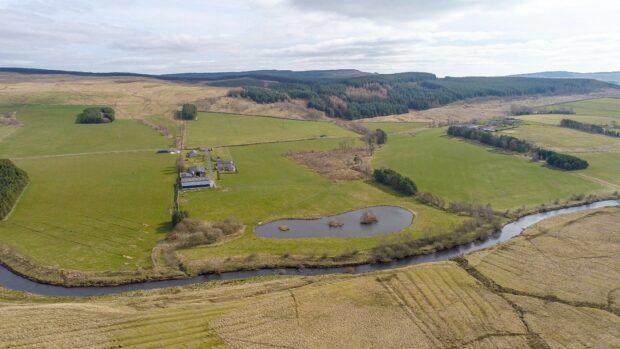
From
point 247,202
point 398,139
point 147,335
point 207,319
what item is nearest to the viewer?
point 147,335

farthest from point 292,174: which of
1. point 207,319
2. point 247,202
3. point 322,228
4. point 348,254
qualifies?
point 207,319

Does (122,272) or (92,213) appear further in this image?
(92,213)

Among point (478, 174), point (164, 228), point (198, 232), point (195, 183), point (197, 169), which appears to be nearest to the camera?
point (198, 232)

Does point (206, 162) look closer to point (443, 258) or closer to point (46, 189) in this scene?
point (46, 189)

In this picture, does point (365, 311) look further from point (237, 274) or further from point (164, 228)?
point (164, 228)

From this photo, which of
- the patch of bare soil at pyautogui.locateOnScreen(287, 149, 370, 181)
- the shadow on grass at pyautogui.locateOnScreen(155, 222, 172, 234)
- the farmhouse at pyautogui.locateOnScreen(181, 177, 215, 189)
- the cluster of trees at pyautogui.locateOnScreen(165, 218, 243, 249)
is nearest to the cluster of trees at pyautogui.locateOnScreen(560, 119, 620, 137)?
the patch of bare soil at pyautogui.locateOnScreen(287, 149, 370, 181)

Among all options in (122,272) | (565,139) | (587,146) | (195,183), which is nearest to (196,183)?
(195,183)
